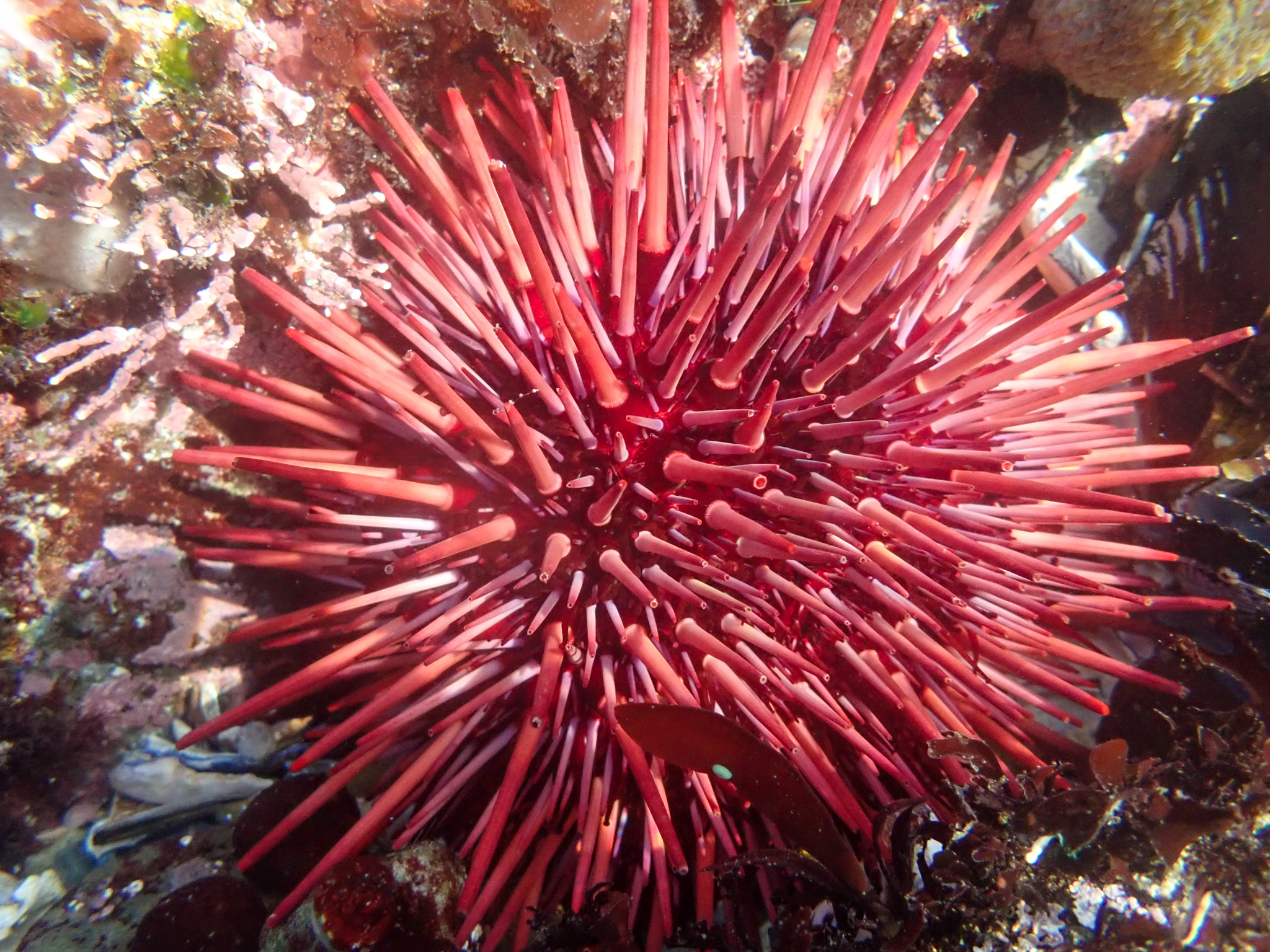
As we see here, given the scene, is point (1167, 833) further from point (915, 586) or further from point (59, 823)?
point (59, 823)

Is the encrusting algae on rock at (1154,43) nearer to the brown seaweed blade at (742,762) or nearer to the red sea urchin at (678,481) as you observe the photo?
the red sea urchin at (678,481)

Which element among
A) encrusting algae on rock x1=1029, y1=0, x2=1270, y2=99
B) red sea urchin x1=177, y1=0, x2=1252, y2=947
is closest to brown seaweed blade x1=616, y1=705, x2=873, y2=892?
red sea urchin x1=177, y1=0, x2=1252, y2=947

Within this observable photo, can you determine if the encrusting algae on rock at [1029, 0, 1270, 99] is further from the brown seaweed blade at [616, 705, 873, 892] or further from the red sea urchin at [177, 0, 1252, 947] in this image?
the brown seaweed blade at [616, 705, 873, 892]

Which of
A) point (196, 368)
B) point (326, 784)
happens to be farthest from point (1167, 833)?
point (196, 368)

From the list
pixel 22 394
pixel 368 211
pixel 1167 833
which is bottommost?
pixel 1167 833

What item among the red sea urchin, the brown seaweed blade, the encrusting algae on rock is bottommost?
the brown seaweed blade

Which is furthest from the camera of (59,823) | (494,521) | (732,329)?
(59,823)

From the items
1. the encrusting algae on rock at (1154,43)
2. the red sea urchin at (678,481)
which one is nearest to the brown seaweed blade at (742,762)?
the red sea urchin at (678,481)
